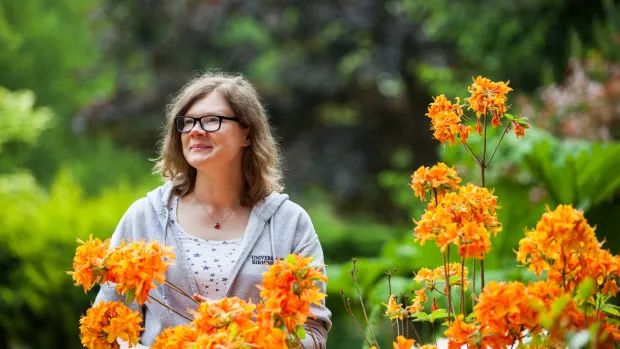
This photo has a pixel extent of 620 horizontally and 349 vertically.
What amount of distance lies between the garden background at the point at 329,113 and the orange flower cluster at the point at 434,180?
6.92 feet

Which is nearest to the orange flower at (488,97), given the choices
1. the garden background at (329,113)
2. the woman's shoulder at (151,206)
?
the woman's shoulder at (151,206)

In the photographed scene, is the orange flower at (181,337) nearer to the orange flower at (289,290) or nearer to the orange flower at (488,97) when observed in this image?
the orange flower at (289,290)

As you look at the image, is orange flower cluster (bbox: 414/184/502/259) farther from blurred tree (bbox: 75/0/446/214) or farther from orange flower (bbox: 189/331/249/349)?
blurred tree (bbox: 75/0/446/214)

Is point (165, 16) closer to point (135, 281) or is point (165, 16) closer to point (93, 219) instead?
point (93, 219)

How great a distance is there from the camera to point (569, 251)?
1.46 m

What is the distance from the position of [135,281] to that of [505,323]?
2.38 feet

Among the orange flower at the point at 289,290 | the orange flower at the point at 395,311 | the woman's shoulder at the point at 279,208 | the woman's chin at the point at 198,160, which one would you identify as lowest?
the orange flower at the point at 395,311

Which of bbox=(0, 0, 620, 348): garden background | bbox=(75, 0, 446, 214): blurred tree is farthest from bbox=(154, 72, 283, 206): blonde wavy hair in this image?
bbox=(75, 0, 446, 214): blurred tree

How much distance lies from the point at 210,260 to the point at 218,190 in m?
0.24

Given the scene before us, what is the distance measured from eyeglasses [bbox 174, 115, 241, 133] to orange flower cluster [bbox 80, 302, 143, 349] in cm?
71

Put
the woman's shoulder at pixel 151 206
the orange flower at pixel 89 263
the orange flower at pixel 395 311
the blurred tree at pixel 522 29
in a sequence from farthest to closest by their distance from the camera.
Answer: the blurred tree at pixel 522 29 < the woman's shoulder at pixel 151 206 < the orange flower at pixel 395 311 < the orange flower at pixel 89 263

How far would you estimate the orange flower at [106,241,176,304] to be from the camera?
156 centimetres

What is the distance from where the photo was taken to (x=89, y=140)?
13742 millimetres

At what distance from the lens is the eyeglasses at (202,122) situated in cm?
230
